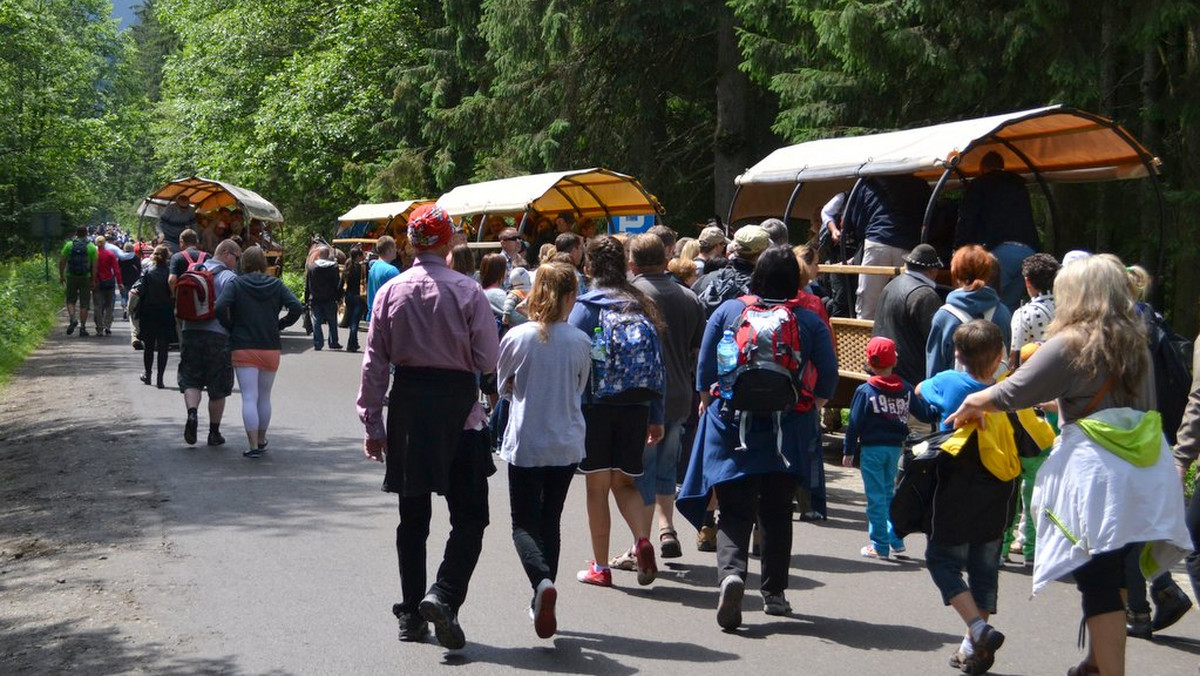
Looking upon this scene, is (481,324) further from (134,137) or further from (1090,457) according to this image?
(134,137)

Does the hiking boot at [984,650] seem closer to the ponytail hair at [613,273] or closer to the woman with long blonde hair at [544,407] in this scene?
the woman with long blonde hair at [544,407]

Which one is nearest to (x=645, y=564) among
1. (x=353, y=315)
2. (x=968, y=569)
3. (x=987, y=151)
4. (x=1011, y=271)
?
(x=968, y=569)

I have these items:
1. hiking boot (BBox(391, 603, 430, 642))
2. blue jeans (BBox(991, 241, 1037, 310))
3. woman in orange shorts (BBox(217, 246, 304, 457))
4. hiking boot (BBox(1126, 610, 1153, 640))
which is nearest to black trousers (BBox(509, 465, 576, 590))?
hiking boot (BBox(391, 603, 430, 642))

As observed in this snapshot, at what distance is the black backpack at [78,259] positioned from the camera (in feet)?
87.0

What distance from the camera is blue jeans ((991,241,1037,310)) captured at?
1070cm

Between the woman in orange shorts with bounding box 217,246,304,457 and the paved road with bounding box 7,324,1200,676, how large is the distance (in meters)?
1.62

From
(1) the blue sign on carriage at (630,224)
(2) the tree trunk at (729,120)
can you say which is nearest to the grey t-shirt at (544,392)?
(1) the blue sign on carriage at (630,224)

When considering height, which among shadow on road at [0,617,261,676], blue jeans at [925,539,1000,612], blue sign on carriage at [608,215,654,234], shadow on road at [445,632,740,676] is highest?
blue sign on carriage at [608,215,654,234]

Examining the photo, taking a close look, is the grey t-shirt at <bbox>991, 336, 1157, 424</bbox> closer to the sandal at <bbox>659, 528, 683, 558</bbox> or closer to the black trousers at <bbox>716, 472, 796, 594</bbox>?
the black trousers at <bbox>716, 472, 796, 594</bbox>

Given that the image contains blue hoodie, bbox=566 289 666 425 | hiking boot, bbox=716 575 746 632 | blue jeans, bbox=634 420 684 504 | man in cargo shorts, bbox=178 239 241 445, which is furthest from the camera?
man in cargo shorts, bbox=178 239 241 445

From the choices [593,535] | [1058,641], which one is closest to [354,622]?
[593,535]

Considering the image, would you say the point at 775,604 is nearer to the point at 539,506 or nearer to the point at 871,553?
the point at 539,506

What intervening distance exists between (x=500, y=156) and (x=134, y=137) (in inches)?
1488

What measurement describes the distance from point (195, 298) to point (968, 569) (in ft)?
28.9
